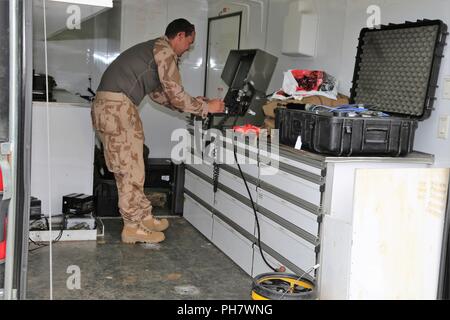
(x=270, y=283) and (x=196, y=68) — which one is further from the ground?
(x=196, y=68)

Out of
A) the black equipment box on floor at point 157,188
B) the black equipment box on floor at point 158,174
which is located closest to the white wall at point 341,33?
the black equipment box on floor at point 157,188

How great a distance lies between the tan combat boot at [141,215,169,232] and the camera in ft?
14.2

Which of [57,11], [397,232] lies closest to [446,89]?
[397,232]

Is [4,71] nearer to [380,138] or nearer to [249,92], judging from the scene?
[380,138]

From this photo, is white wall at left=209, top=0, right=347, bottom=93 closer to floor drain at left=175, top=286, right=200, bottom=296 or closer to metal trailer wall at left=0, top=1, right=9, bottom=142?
floor drain at left=175, top=286, right=200, bottom=296

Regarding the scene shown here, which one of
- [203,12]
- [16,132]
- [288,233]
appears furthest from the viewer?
[203,12]

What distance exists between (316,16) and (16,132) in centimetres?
306

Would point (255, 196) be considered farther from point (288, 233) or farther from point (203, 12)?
point (203, 12)

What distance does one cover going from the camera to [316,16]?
4242mm

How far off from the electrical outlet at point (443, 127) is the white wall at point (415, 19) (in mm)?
25

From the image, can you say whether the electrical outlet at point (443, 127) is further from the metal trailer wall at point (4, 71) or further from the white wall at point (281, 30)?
the metal trailer wall at point (4, 71)

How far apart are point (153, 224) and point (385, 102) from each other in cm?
214

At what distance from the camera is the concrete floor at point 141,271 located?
318 centimetres

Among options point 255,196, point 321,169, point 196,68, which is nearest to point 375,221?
point 321,169
